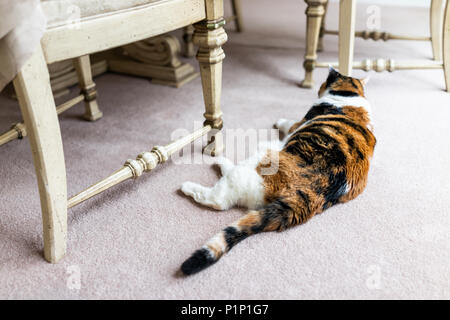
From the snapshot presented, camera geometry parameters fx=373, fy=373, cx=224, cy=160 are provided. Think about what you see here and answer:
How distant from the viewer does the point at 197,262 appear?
2.41ft

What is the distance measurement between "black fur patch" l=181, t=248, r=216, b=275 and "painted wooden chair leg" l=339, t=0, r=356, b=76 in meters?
0.95

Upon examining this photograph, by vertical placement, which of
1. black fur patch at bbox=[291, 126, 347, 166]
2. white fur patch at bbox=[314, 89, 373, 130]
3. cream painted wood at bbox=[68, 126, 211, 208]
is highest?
white fur patch at bbox=[314, 89, 373, 130]

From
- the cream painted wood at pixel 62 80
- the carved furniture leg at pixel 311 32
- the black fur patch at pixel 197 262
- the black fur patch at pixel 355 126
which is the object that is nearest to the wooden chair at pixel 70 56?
the black fur patch at pixel 197 262

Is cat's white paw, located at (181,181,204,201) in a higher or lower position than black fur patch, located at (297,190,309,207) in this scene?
lower

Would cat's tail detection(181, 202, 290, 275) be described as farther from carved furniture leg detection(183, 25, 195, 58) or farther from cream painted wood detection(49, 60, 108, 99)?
carved furniture leg detection(183, 25, 195, 58)

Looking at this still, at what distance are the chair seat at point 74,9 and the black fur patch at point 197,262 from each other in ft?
1.67

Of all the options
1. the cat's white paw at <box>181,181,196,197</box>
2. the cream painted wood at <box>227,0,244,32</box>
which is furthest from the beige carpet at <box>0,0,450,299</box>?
the cream painted wood at <box>227,0,244,32</box>

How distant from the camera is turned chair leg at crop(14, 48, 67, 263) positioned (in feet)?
2.18

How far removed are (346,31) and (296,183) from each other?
0.76 meters

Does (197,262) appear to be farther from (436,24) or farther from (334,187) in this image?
(436,24)

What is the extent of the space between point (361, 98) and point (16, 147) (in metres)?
1.12
